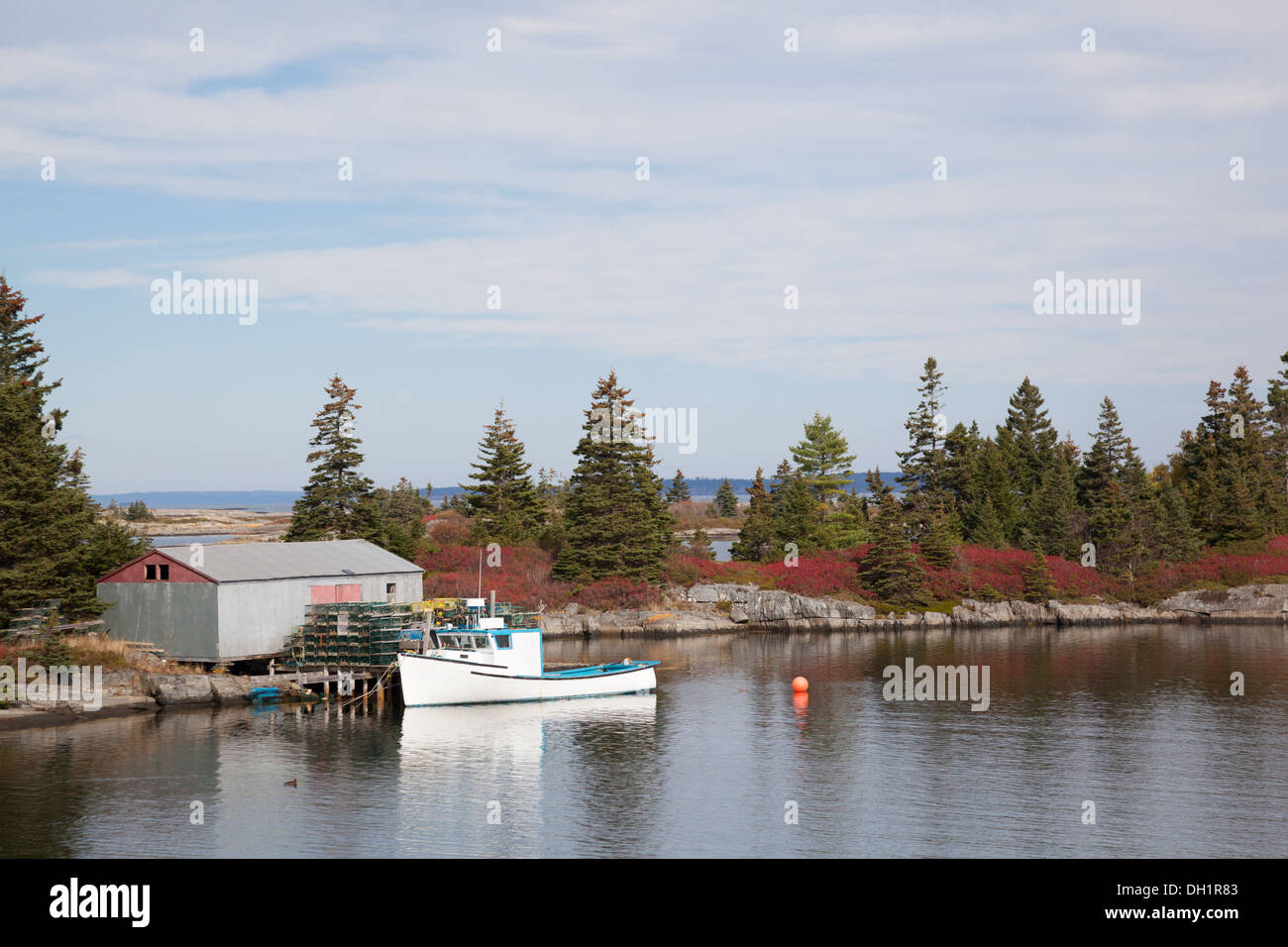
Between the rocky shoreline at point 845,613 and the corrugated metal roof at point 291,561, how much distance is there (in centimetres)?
2402

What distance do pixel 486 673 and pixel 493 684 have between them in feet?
2.71

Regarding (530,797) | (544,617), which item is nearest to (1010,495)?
(544,617)

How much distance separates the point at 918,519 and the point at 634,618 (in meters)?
34.4

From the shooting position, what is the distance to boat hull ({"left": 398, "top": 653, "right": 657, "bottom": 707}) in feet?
196

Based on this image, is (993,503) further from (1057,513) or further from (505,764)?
(505,764)

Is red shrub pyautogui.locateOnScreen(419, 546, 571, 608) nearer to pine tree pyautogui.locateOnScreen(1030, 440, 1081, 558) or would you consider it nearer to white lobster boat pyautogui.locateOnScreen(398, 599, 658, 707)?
white lobster boat pyautogui.locateOnScreen(398, 599, 658, 707)

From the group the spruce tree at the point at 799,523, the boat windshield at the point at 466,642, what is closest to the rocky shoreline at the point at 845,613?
the spruce tree at the point at 799,523

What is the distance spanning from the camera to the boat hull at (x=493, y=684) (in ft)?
196

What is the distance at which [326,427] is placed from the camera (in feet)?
316

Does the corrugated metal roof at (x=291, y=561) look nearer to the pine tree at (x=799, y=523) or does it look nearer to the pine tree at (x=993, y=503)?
the pine tree at (x=799, y=523)

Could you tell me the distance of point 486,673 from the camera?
2403 inches

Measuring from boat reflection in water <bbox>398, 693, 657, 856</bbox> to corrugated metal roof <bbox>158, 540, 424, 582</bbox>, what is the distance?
13.1 metres
